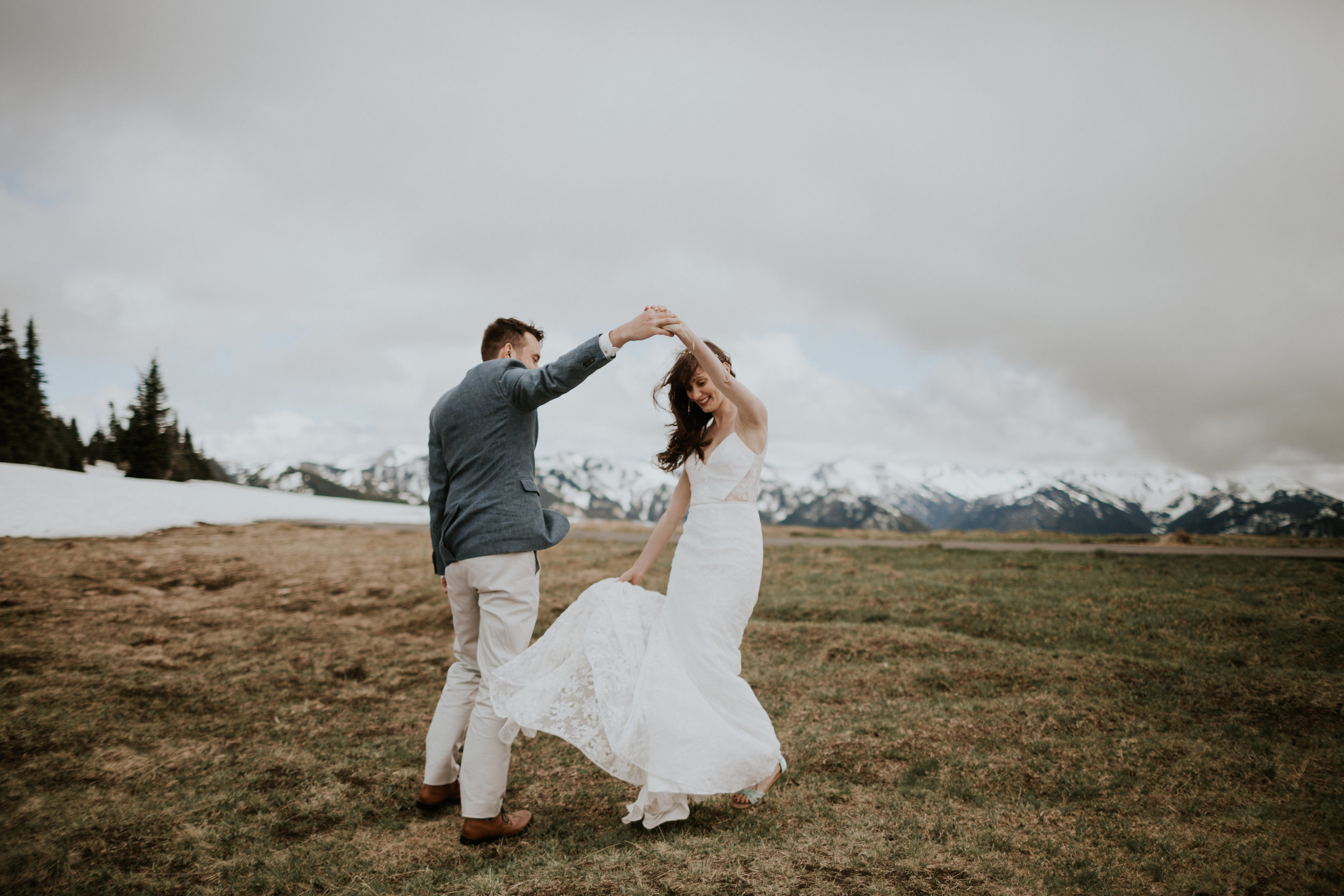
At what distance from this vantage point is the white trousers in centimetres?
389

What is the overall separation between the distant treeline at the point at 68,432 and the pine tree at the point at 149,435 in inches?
1.8

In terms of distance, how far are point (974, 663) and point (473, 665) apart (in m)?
5.71

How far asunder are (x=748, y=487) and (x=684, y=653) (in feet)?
3.59

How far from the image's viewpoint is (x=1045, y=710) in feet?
19.6

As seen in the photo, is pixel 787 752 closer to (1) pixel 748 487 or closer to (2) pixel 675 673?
(2) pixel 675 673

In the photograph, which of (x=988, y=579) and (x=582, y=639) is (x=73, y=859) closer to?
(x=582, y=639)

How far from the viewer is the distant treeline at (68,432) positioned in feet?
156

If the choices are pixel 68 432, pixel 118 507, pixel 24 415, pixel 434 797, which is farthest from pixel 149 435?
pixel 434 797

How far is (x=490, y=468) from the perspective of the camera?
4004mm

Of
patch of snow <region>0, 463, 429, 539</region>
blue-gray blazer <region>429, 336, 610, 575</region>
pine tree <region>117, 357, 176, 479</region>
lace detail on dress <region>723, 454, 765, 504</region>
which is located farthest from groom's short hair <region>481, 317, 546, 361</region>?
pine tree <region>117, 357, 176, 479</region>

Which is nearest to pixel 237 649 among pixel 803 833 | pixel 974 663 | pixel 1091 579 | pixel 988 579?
pixel 803 833

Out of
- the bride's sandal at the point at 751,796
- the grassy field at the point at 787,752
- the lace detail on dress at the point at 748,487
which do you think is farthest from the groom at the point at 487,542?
the bride's sandal at the point at 751,796

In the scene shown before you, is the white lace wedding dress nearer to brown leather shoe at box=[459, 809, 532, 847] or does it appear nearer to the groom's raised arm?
brown leather shoe at box=[459, 809, 532, 847]

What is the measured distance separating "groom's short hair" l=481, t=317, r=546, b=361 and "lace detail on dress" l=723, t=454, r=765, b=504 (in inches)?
66.0
